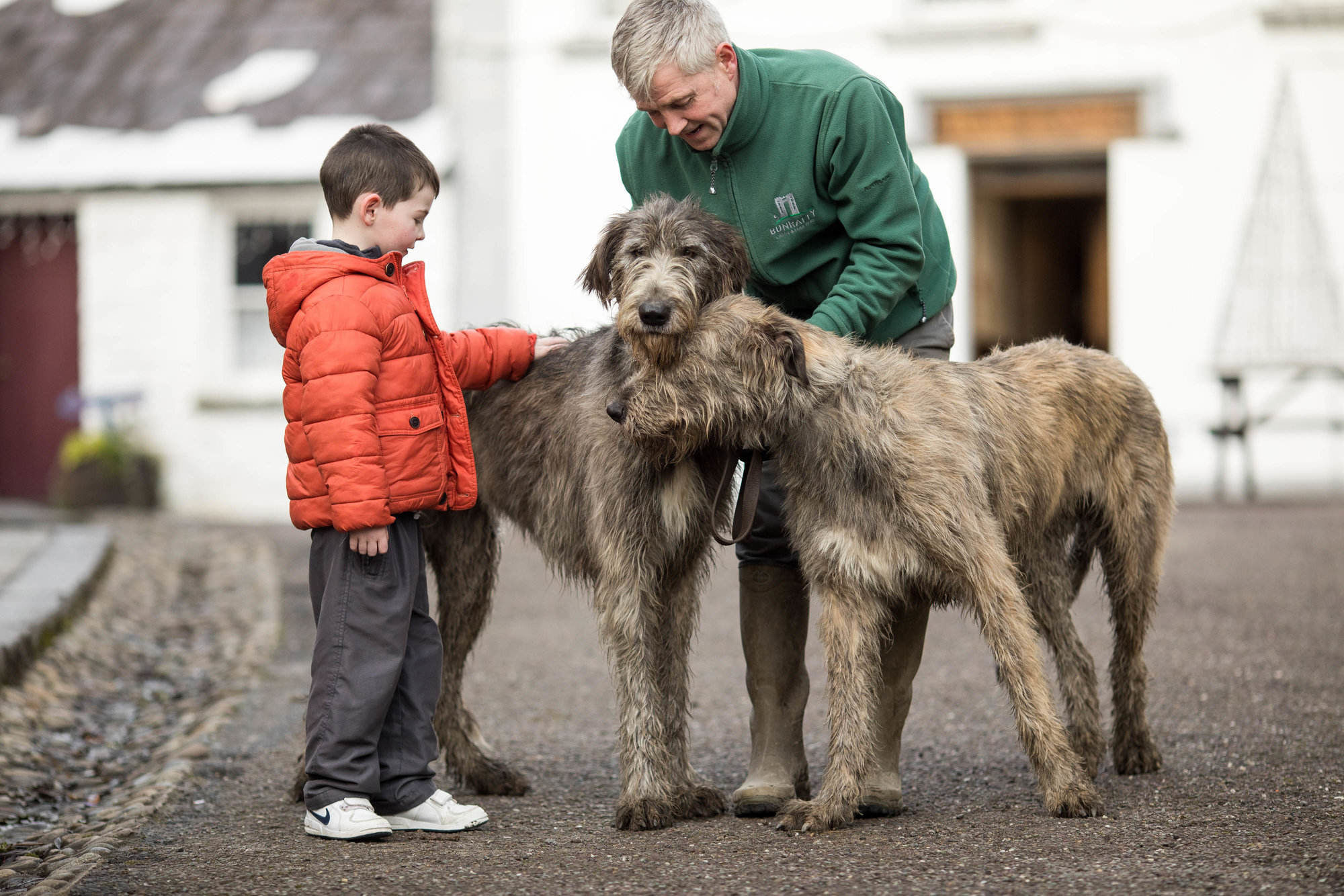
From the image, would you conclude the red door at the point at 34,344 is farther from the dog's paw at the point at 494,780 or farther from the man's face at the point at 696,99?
the man's face at the point at 696,99

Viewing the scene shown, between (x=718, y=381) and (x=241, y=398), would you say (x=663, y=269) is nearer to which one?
(x=718, y=381)

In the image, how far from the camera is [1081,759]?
507 cm

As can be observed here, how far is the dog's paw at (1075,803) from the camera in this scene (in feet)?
14.8

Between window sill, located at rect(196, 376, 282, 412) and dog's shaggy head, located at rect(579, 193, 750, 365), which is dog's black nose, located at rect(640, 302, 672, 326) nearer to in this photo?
A: dog's shaggy head, located at rect(579, 193, 750, 365)

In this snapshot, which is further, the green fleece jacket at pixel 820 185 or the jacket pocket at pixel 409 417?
the green fleece jacket at pixel 820 185

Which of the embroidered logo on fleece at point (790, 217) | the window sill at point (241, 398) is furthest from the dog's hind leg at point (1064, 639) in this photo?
the window sill at point (241, 398)

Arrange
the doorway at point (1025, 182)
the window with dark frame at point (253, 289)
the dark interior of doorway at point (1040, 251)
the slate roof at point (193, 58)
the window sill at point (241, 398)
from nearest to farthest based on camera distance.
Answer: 1. the doorway at point (1025, 182)
2. the dark interior of doorway at point (1040, 251)
3. the window sill at point (241, 398)
4. the slate roof at point (193, 58)
5. the window with dark frame at point (253, 289)

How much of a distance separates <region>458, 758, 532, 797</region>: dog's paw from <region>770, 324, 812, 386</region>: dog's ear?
1.85 meters

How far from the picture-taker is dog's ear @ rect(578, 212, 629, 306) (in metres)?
4.51

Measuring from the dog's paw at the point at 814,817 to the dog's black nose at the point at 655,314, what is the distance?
4.87ft

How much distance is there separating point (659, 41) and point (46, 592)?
5595 millimetres

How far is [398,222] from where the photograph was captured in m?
4.74

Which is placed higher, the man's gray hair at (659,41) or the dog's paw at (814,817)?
the man's gray hair at (659,41)

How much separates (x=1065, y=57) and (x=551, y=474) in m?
12.0
